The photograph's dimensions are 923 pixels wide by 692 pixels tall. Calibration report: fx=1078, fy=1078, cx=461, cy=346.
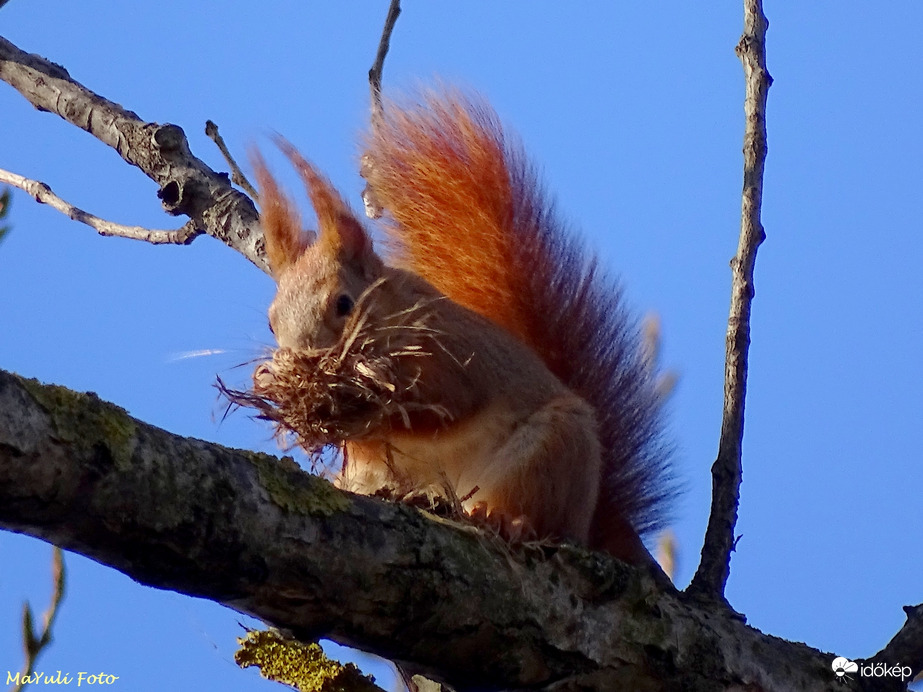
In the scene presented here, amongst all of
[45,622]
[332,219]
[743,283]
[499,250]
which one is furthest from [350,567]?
[499,250]

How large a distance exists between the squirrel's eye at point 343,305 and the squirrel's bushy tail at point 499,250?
0.53 meters

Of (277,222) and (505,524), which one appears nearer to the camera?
(505,524)

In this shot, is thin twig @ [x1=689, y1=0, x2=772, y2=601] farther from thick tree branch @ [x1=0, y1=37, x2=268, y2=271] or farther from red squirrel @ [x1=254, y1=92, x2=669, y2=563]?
thick tree branch @ [x1=0, y1=37, x2=268, y2=271]

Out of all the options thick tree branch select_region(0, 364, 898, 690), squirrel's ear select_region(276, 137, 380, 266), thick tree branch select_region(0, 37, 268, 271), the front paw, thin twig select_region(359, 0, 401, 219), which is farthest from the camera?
thick tree branch select_region(0, 37, 268, 271)

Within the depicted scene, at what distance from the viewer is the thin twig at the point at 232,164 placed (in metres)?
2.69

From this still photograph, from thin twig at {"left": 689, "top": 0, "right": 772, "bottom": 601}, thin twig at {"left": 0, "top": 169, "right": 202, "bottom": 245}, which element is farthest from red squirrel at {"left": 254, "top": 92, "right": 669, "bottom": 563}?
thin twig at {"left": 0, "top": 169, "right": 202, "bottom": 245}

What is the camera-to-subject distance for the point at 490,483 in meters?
2.42

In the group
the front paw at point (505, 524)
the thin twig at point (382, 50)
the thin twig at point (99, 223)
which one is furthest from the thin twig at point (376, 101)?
the front paw at point (505, 524)

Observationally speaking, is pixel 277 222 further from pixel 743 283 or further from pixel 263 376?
pixel 743 283

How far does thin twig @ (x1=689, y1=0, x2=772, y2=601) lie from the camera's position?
245cm

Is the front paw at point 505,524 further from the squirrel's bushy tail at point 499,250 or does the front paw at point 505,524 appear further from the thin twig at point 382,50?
the thin twig at point 382,50

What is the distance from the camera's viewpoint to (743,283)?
2.52 meters

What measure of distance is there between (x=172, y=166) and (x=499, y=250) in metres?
0.93

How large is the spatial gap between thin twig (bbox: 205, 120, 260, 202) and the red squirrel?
4.9 inches
